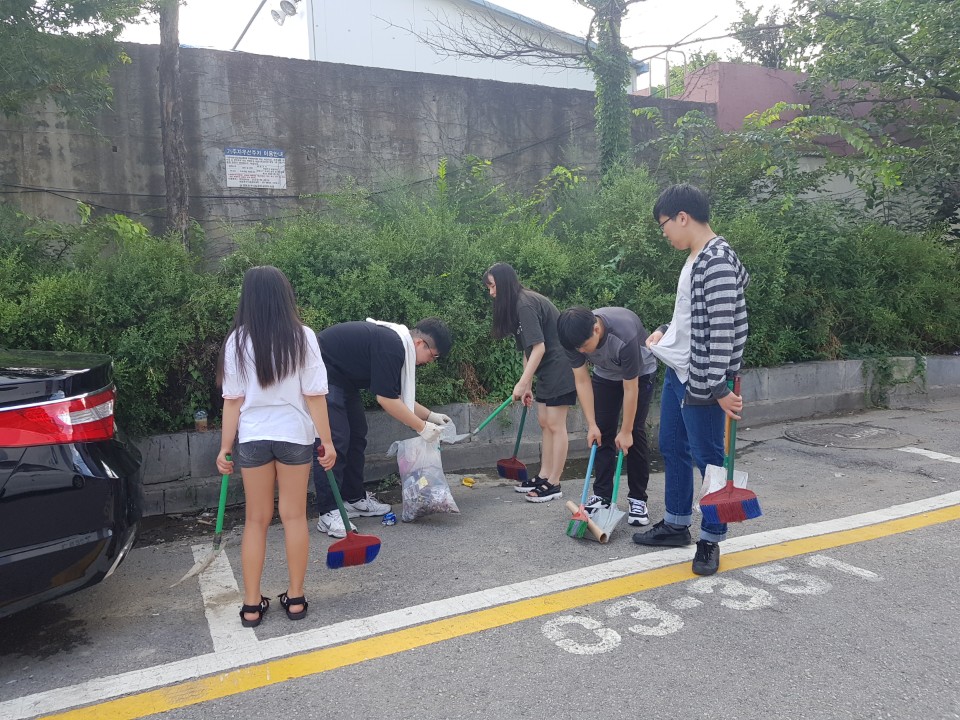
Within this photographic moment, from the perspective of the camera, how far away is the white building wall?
620 inches

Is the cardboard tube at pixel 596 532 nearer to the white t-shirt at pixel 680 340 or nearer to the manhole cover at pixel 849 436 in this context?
the white t-shirt at pixel 680 340

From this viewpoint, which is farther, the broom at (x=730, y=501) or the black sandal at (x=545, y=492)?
the black sandal at (x=545, y=492)

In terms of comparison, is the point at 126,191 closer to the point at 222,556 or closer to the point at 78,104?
the point at 78,104

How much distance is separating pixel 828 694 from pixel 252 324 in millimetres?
2625

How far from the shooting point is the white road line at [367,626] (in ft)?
9.02

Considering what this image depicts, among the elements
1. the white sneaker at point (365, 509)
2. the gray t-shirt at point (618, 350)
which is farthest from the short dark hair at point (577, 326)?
the white sneaker at point (365, 509)

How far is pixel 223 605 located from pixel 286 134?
7.04 meters

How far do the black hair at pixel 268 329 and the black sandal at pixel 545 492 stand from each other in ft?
7.92

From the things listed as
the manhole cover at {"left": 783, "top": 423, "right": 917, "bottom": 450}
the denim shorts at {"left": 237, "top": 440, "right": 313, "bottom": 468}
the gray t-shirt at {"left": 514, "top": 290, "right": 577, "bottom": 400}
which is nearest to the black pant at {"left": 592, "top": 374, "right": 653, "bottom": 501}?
the gray t-shirt at {"left": 514, "top": 290, "right": 577, "bottom": 400}

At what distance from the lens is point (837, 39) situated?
10977 millimetres

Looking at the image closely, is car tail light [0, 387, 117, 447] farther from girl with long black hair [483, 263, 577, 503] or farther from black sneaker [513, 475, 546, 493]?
black sneaker [513, 475, 546, 493]

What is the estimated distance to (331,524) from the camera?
14.9 feet

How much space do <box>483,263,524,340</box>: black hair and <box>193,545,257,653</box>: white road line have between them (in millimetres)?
2283

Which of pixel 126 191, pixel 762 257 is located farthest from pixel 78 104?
pixel 762 257
